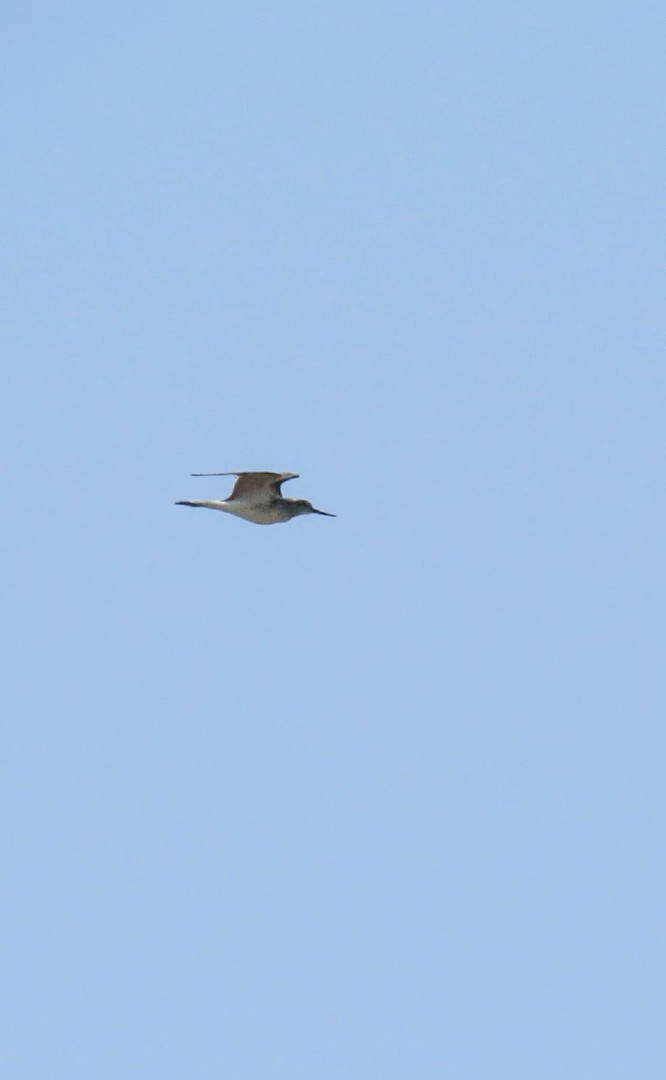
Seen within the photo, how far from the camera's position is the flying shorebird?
183ft

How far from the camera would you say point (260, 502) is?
56938 millimetres

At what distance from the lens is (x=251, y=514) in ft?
188

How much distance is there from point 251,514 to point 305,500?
1139 millimetres

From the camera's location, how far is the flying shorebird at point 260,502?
55.9 meters

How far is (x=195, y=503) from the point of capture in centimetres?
5684

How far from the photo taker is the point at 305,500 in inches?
2272

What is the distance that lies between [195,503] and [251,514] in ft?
3.61

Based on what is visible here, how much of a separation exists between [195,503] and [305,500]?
2187 mm
